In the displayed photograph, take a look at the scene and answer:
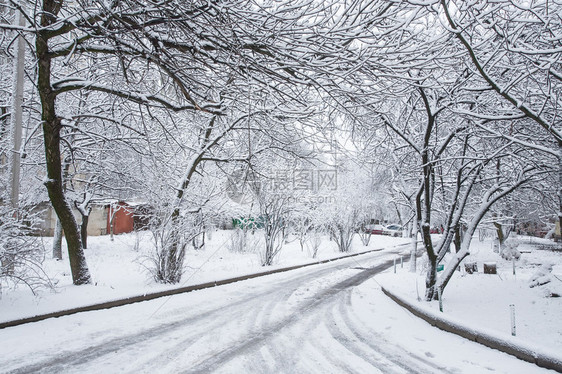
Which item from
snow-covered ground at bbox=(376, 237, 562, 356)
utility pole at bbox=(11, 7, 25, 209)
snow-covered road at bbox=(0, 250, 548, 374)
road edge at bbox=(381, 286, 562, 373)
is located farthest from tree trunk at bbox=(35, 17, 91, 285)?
snow-covered ground at bbox=(376, 237, 562, 356)

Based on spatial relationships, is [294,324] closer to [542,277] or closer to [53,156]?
[53,156]

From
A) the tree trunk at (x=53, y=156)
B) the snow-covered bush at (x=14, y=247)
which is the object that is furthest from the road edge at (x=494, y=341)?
the tree trunk at (x=53, y=156)

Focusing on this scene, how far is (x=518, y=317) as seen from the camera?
6.90 metres

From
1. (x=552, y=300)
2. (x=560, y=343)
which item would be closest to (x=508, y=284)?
(x=552, y=300)

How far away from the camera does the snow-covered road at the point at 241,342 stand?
4.49 m

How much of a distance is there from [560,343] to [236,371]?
16.6ft

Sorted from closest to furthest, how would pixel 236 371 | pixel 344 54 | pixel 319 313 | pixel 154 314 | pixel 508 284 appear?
1. pixel 236 371
2. pixel 344 54
3. pixel 154 314
4. pixel 319 313
5. pixel 508 284

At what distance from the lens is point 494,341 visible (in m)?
5.29

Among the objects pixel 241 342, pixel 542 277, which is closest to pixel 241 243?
pixel 542 277

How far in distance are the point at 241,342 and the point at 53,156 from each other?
579 cm

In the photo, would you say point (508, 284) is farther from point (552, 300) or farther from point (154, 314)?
point (154, 314)

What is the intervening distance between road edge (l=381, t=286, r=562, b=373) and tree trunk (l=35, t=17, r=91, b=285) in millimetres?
7776

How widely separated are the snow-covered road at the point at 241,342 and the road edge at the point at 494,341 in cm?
13

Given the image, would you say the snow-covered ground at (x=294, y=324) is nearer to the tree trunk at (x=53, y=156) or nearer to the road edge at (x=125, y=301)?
the road edge at (x=125, y=301)
